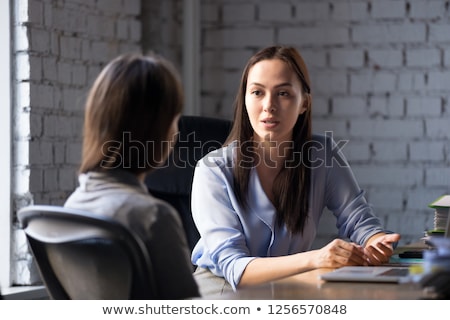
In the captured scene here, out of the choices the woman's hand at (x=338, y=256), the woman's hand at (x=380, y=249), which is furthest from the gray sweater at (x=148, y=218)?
the woman's hand at (x=380, y=249)

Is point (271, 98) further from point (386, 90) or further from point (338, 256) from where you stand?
point (386, 90)

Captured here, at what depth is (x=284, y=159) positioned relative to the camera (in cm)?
185

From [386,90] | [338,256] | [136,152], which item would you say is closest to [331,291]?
[338,256]

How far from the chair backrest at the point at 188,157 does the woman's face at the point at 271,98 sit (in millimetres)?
340

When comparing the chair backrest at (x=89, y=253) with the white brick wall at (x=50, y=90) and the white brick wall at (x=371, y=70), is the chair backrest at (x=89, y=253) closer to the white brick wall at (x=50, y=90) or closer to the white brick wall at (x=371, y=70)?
the white brick wall at (x=50, y=90)

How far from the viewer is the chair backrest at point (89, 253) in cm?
101

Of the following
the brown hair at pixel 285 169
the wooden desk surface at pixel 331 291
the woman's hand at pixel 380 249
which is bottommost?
the woman's hand at pixel 380 249

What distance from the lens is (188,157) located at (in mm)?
2162

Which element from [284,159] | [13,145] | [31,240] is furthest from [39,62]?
[31,240]

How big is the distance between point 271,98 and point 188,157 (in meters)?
0.44

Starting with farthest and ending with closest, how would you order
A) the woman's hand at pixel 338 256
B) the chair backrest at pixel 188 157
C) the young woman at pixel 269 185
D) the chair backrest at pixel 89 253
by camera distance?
the chair backrest at pixel 188 157 → the young woman at pixel 269 185 → the woman's hand at pixel 338 256 → the chair backrest at pixel 89 253

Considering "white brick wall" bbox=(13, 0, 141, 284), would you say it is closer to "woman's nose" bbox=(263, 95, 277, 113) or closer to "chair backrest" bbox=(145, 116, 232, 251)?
"chair backrest" bbox=(145, 116, 232, 251)

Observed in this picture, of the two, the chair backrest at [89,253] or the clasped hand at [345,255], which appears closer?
the chair backrest at [89,253]

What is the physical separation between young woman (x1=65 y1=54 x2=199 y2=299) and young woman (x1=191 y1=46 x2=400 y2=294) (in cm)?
63
